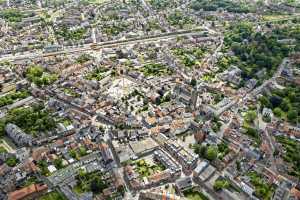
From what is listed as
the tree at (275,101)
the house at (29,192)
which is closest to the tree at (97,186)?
the house at (29,192)

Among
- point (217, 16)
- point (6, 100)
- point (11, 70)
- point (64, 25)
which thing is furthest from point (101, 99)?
point (217, 16)

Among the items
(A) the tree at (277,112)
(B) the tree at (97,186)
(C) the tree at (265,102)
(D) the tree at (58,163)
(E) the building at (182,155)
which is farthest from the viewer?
(C) the tree at (265,102)

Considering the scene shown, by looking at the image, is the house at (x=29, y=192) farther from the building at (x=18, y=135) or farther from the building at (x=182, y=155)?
the building at (x=182, y=155)

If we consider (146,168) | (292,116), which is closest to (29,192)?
(146,168)

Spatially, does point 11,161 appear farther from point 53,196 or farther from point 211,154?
point 211,154

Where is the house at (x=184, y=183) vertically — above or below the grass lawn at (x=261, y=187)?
above

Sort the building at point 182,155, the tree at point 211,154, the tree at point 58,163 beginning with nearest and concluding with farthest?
the tree at point 58,163 < the building at point 182,155 < the tree at point 211,154
